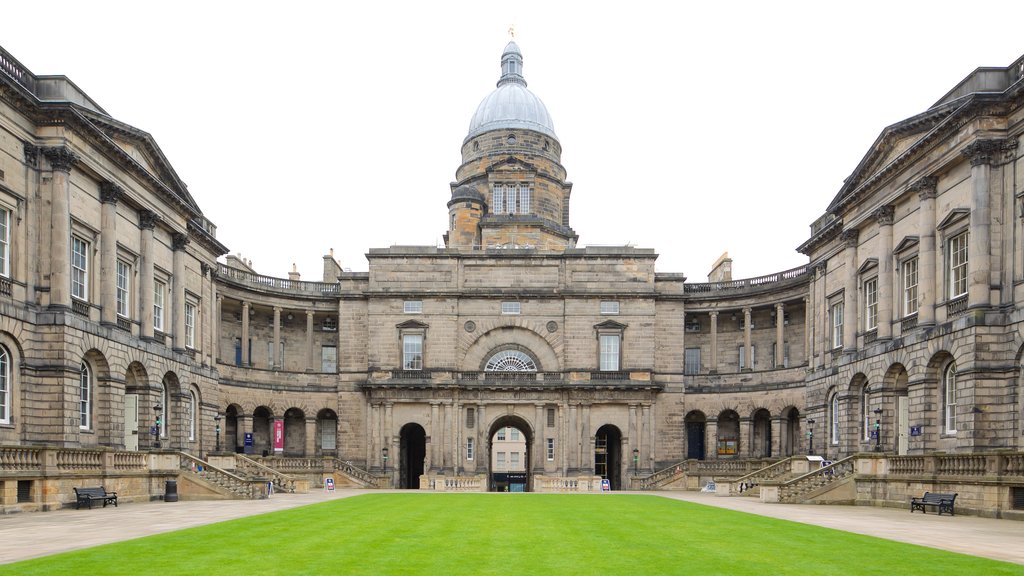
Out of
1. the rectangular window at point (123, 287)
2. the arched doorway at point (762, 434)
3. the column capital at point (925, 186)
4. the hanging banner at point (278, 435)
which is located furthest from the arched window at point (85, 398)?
the arched doorway at point (762, 434)

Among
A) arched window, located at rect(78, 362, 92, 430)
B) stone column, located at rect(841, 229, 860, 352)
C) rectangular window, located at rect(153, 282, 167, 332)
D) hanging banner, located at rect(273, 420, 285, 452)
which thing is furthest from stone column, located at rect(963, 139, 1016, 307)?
hanging banner, located at rect(273, 420, 285, 452)

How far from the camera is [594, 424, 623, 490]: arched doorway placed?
201ft

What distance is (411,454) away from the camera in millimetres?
64500

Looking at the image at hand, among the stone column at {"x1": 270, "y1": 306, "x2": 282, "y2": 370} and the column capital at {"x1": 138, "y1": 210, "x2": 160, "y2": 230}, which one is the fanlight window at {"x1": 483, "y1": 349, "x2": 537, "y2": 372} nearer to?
the stone column at {"x1": 270, "y1": 306, "x2": 282, "y2": 370}

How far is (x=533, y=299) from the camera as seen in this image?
61.3 meters

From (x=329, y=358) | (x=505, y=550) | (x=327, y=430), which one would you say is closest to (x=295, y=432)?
(x=327, y=430)

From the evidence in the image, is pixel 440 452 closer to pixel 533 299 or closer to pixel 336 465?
pixel 336 465

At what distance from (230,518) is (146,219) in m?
20.3

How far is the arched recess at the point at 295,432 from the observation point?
62.7m

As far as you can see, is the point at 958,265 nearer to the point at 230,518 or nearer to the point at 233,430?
the point at 230,518

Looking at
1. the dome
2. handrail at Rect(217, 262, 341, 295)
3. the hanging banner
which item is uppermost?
the dome

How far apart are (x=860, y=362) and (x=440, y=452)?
89.2 feet

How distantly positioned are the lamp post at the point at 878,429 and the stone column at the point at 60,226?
31751 mm

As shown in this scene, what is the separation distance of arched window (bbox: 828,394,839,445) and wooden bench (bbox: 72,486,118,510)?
109 feet
